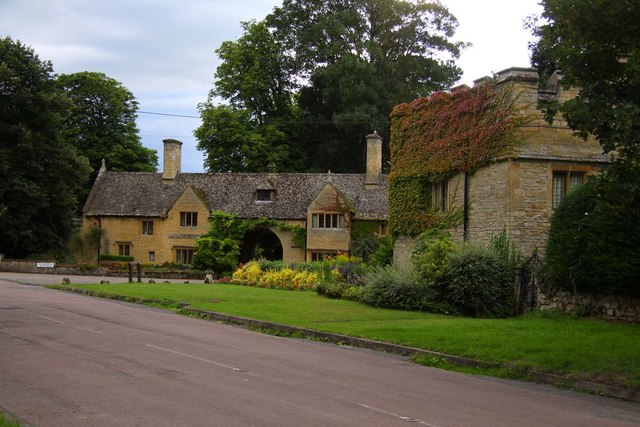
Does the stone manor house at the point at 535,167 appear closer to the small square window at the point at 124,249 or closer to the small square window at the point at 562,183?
the small square window at the point at 562,183

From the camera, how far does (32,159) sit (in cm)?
4888

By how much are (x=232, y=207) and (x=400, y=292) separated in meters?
32.1

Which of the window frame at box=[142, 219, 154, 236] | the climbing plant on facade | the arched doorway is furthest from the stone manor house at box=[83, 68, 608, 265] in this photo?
the climbing plant on facade

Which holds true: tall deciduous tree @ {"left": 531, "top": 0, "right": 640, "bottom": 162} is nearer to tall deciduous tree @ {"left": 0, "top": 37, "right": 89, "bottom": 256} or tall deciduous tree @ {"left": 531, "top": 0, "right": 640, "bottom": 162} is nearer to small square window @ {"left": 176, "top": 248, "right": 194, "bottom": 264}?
tall deciduous tree @ {"left": 0, "top": 37, "right": 89, "bottom": 256}

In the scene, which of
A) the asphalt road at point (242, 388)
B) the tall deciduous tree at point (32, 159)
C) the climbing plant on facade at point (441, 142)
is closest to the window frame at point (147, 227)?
the tall deciduous tree at point (32, 159)

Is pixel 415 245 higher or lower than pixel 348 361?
higher

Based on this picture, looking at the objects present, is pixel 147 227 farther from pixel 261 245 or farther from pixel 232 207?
pixel 261 245

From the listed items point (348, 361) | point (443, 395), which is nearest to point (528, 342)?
point (348, 361)

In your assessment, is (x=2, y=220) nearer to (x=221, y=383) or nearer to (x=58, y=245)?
(x=58, y=245)

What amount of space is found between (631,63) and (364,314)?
12543mm

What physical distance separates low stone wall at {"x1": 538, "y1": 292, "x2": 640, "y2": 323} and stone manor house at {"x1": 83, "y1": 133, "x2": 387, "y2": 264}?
30.3 m

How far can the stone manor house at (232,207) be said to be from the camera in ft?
169

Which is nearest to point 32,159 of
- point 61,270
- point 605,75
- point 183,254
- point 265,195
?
point 61,270

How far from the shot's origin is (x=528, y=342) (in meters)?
14.4
